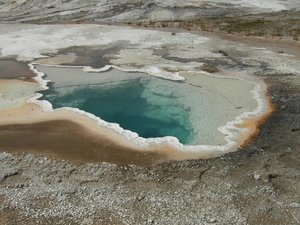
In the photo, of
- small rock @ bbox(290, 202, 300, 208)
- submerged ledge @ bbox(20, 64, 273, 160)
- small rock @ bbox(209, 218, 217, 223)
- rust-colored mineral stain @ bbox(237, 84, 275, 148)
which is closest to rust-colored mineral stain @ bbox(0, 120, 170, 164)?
submerged ledge @ bbox(20, 64, 273, 160)

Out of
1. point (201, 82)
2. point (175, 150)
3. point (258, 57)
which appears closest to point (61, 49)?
point (201, 82)

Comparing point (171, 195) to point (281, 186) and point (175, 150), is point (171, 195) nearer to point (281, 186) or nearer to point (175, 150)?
point (175, 150)

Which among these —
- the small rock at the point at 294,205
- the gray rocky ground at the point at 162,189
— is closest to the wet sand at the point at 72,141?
the gray rocky ground at the point at 162,189

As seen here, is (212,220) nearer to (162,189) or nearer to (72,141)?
(162,189)

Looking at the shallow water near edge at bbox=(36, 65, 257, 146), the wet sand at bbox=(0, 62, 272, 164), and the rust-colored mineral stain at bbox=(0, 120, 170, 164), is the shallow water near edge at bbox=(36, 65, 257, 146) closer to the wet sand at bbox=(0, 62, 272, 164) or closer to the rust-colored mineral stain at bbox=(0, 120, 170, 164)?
the wet sand at bbox=(0, 62, 272, 164)

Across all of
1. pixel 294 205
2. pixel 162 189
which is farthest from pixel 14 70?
pixel 294 205

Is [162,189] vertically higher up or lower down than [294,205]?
higher up

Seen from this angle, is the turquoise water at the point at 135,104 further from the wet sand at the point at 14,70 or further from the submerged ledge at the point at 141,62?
the wet sand at the point at 14,70
